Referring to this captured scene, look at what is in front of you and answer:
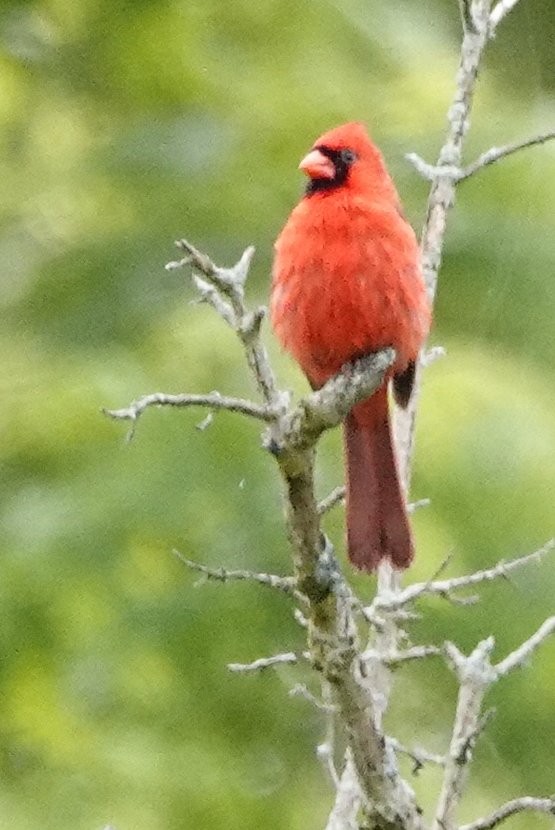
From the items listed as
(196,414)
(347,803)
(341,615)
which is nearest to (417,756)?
(347,803)

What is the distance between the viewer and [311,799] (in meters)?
4.75

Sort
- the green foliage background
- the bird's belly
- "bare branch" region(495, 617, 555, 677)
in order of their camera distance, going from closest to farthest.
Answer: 1. "bare branch" region(495, 617, 555, 677)
2. the bird's belly
3. the green foliage background

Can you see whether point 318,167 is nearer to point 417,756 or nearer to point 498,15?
point 498,15

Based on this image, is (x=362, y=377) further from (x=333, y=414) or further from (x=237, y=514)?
(x=237, y=514)

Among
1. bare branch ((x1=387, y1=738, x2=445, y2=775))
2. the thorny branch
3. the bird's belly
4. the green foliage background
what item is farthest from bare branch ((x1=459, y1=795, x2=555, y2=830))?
the green foliage background

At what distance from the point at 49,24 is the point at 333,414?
2.44m

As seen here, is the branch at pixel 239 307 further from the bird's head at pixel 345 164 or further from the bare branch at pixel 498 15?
the bare branch at pixel 498 15

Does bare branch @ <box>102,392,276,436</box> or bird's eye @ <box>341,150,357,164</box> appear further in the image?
bird's eye @ <box>341,150,357,164</box>

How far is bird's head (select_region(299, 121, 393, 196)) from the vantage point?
138 inches

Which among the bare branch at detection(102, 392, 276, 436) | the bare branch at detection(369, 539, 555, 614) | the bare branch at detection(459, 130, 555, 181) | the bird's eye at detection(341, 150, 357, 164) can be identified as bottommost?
the bare branch at detection(369, 539, 555, 614)

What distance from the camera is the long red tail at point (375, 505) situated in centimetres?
342

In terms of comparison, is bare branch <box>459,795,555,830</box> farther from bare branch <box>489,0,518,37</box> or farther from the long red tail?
bare branch <box>489,0,518,37</box>

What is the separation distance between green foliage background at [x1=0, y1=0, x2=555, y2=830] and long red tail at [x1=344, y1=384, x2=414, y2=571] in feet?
1.27

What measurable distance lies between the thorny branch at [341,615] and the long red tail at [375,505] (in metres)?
0.19
